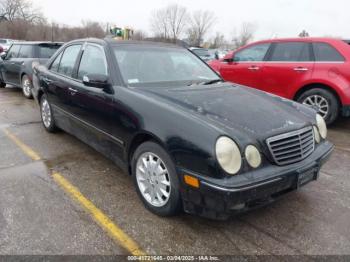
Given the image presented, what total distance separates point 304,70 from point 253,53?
4.16ft

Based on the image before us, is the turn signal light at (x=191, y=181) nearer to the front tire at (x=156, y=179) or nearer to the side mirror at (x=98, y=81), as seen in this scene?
the front tire at (x=156, y=179)

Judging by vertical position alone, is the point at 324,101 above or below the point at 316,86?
below

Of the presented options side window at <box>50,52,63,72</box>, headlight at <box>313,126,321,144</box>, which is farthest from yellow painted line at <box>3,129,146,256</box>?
headlight at <box>313,126,321,144</box>

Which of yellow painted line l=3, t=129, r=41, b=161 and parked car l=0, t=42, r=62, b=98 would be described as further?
parked car l=0, t=42, r=62, b=98

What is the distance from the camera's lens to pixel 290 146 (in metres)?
2.53

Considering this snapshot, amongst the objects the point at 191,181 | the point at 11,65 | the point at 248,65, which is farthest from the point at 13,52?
the point at 191,181

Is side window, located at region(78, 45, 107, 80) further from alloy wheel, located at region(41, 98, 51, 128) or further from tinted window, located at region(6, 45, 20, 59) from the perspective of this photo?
tinted window, located at region(6, 45, 20, 59)

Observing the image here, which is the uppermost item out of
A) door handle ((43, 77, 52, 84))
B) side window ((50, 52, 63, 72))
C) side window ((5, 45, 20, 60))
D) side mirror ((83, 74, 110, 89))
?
side window ((5, 45, 20, 60))

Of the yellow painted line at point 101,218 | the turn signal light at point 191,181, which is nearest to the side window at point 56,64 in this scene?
the yellow painted line at point 101,218

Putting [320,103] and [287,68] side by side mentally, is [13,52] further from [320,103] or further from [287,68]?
[320,103]

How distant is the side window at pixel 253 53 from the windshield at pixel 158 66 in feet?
9.44

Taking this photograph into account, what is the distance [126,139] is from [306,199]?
1962mm

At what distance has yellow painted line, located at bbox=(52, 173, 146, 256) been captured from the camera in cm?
236

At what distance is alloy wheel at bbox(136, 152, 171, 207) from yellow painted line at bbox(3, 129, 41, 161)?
1.94 metres
